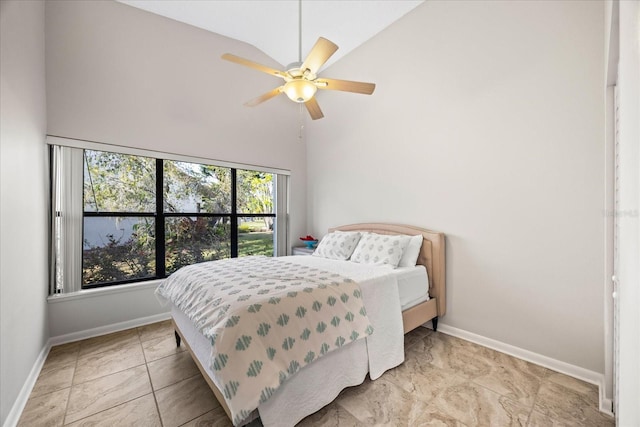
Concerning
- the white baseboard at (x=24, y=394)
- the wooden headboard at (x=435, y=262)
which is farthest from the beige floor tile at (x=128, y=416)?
the wooden headboard at (x=435, y=262)

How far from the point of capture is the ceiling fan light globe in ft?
6.86

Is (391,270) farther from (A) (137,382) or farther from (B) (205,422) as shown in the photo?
(A) (137,382)

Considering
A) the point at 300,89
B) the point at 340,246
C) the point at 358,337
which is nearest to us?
the point at 358,337

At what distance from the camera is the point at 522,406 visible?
1.78 metres

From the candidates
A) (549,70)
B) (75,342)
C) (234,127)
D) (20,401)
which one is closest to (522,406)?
(549,70)

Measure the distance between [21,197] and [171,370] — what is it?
1.66 meters

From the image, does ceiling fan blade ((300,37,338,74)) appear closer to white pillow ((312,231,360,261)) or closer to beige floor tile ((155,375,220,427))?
white pillow ((312,231,360,261))

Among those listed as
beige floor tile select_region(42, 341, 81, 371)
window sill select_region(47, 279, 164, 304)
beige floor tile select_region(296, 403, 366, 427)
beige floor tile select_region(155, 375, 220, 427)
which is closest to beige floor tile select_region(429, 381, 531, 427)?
beige floor tile select_region(296, 403, 366, 427)

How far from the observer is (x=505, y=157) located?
2453mm

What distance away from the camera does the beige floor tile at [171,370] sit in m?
2.06

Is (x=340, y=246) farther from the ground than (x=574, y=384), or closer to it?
farther from the ground

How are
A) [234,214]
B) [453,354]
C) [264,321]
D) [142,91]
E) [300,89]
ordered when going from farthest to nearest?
1. [234,214]
2. [142,91]
3. [453,354]
4. [300,89]
5. [264,321]

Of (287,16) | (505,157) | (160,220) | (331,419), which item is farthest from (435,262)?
(287,16)

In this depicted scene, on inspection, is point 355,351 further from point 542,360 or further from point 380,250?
point 542,360
